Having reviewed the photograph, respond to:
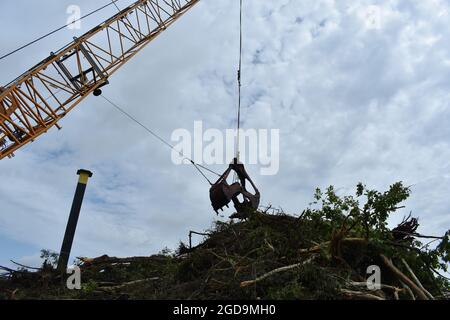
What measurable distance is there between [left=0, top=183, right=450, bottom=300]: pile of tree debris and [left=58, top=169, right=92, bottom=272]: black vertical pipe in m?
1.03

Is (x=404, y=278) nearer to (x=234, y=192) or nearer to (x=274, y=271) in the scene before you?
(x=274, y=271)

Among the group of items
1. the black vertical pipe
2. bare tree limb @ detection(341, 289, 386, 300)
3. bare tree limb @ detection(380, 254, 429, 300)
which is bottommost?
bare tree limb @ detection(341, 289, 386, 300)

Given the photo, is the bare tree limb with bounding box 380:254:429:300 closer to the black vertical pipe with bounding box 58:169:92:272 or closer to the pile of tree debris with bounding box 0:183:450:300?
the pile of tree debris with bounding box 0:183:450:300

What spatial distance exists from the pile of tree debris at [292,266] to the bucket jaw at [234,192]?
4.46 feet

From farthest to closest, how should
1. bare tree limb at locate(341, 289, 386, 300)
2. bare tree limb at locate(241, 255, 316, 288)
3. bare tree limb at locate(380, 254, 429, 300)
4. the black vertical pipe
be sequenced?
the black vertical pipe, bare tree limb at locate(380, 254, 429, 300), bare tree limb at locate(241, 255, 316, 288), bare tree limb at locate(341, 289, 386, 300)

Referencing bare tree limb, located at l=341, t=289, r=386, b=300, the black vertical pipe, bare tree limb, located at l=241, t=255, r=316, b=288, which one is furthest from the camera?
the black vertical pipe

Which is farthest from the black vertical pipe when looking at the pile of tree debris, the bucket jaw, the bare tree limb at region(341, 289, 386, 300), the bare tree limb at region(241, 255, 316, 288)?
the bare tree limb at region(341, 289, 386, 300)

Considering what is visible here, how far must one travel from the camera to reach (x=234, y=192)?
31.8ft

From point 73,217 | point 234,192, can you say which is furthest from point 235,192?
point 73,217

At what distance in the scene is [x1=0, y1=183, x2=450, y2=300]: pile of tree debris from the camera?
5.43m

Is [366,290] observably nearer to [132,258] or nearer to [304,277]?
[304,277]

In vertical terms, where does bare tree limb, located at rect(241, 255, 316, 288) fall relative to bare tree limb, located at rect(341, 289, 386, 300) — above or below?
above

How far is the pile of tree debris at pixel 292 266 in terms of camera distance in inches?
214
